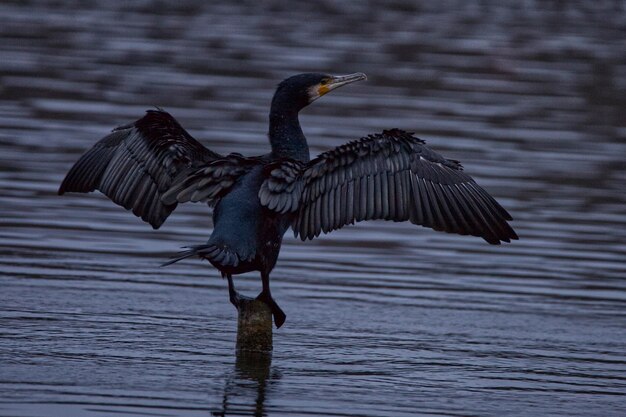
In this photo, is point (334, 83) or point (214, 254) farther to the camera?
point (334, 83)

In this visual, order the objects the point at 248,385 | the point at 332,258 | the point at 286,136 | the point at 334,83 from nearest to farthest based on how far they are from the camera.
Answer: the point at 248,385 < the point at 286,136 < the point at 334,83 < the point at 332,258

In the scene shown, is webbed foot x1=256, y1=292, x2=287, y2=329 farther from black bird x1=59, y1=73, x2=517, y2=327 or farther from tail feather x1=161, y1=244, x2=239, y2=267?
tail feather x1=161, y1=244, x2=239, y2=267

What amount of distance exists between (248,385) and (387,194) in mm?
1337

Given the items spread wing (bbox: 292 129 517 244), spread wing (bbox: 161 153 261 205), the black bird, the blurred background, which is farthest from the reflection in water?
spread wing (bbox: 161 153 261 205)

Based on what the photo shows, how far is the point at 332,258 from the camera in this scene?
10750 millimetres

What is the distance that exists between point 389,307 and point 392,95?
29.7 feet

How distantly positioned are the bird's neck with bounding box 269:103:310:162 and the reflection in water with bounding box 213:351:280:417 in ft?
3.64

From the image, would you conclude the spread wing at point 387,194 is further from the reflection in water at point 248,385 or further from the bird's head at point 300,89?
the reflection in water at point 248,385

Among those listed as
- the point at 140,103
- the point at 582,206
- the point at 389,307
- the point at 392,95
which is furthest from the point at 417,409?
the point at 392,95

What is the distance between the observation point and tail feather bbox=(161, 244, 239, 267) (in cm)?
718

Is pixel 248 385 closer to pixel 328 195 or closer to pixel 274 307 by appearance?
pixel 274 307

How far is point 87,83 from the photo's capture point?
58.5 feet

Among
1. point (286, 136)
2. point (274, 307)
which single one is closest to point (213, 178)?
point (286, 136)

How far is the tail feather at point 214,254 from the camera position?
23.5 feet
